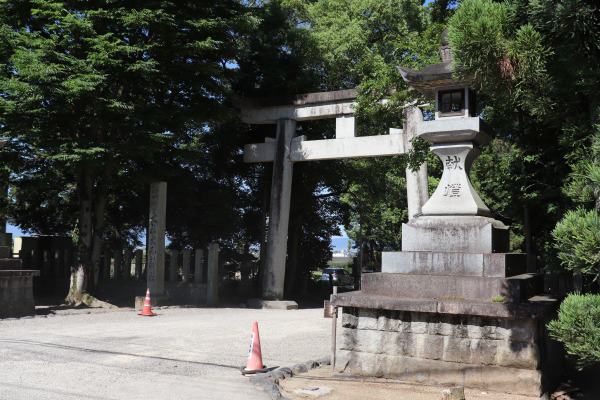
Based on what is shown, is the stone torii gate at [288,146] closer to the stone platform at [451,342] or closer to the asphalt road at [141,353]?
the asphalt road at [141,353]

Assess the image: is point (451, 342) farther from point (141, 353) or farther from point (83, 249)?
point (83, 249)

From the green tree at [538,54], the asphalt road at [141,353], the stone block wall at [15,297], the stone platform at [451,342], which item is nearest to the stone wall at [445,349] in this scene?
the stone platform at [451,342]

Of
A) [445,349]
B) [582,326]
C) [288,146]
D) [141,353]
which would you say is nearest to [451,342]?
[445,349]

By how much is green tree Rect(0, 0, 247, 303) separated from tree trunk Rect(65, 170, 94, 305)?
0.10 ft

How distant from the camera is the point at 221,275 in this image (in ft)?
76.8

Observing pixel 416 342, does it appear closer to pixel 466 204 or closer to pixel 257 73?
pixel 466 204

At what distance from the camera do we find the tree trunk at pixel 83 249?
53.3 feet


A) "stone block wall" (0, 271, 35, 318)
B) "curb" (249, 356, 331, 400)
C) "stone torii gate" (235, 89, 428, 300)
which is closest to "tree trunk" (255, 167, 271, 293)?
"stone torii gate" (235, 89, 428, 300)

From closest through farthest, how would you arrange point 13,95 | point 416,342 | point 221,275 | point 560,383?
point 416,342
point 560,383
point 13,95
point 221,275

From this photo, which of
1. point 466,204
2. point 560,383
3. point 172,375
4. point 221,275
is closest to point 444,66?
point 466,204

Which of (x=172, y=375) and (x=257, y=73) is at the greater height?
(x=257, y=73)

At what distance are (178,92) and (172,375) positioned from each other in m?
11.4

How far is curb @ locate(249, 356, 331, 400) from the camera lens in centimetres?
655

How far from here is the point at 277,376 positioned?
7.29m
